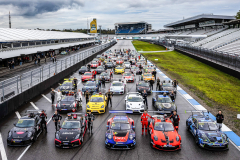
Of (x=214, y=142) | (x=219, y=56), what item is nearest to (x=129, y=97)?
(x=214, y=142)

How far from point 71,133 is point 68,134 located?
0.16 m

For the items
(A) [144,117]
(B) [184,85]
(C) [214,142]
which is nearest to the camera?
(C) [214,142]

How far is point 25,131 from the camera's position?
11492 mm

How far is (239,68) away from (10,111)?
27.7 m

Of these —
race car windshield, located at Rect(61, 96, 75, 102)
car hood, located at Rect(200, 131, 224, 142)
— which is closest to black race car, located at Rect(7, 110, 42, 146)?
race car windshield, located at Rect(61, 96, 75, 102)

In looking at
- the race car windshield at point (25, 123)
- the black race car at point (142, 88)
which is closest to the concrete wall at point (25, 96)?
the race car windshield at point (25, 123)

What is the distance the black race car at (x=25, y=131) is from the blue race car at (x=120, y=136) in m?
3.97

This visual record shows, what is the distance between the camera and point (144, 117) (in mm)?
12406

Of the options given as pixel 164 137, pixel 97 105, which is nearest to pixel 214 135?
pixel 164 137

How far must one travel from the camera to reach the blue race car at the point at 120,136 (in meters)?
10.8

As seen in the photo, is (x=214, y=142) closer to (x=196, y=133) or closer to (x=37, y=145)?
(x=196, y=133)

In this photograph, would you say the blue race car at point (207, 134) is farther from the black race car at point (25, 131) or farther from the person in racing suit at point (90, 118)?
the black race car at point (25, 131)

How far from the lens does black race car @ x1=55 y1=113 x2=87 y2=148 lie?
10.8 meters

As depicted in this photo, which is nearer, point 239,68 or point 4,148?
point 4,148
